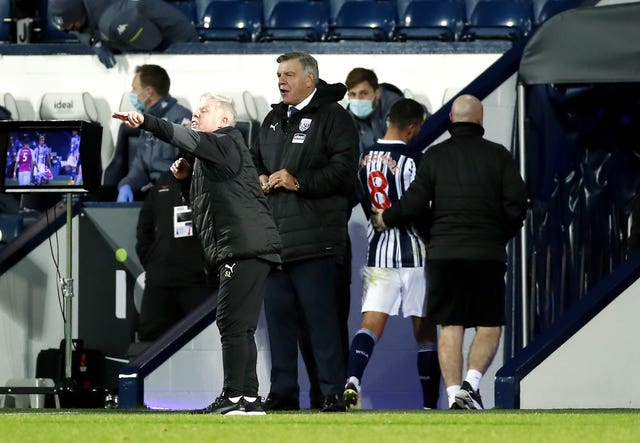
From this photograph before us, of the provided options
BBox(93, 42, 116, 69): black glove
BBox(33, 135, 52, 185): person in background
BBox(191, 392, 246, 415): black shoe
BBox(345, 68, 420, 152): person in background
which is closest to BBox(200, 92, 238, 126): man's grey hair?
BBox(191, 392, 246, 415): black shoe

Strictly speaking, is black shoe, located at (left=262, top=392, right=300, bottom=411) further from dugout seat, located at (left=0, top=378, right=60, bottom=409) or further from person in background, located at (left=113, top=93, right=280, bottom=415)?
dugout seat, located at (left=0, top=378, right=60, bottom=409)

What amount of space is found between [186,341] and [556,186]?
Answer: 2.42 metres

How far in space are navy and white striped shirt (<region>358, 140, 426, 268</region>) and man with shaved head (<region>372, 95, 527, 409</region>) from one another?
0.55 ft

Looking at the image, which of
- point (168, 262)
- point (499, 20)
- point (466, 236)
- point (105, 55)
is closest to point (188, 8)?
point (105, 55)

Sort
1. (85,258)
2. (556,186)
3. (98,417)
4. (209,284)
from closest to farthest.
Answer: (98,417), (556,186), (209,284), (85,258)

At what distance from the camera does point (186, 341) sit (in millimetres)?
9742

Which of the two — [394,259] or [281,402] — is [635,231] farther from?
[281,402]

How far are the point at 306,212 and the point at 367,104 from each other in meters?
2.86

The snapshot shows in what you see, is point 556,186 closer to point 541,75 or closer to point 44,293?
point 541,75

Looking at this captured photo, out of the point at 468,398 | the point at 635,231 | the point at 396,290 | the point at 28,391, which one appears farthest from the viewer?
the point at 28,391

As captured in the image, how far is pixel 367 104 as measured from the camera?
11.2 m

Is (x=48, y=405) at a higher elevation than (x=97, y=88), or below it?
below

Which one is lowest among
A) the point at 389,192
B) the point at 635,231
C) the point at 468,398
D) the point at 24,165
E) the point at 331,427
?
the point at 468,398

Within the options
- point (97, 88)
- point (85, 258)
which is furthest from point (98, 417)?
point (97, 88)
